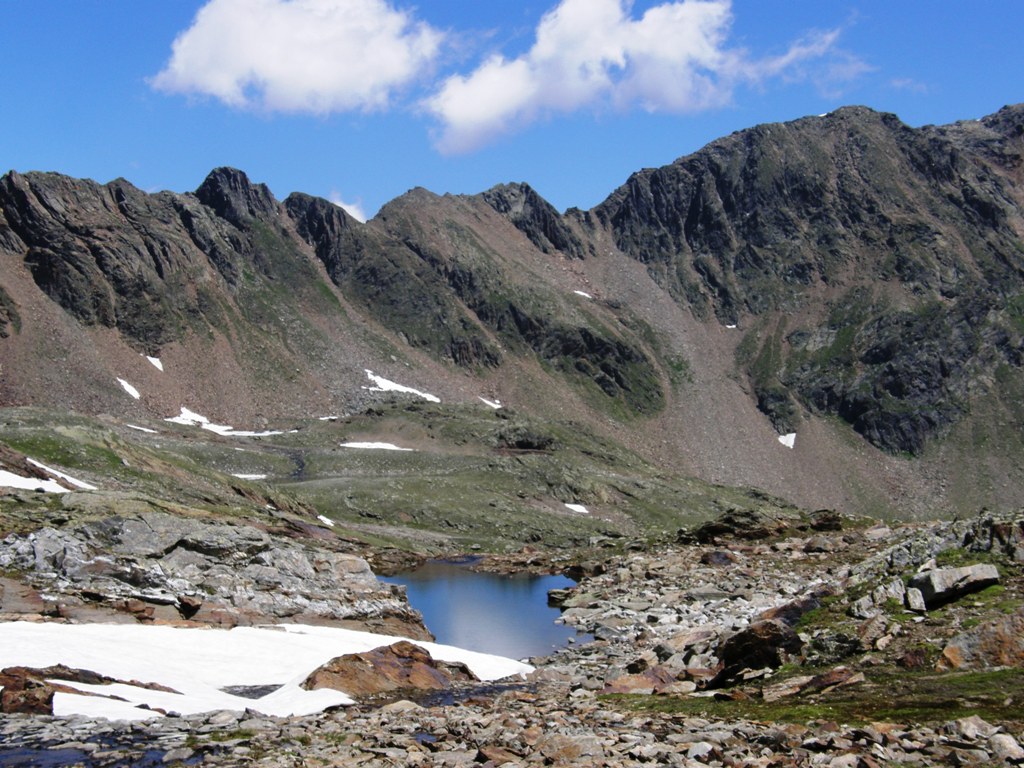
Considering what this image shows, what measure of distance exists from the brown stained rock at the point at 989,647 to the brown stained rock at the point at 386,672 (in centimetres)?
1690

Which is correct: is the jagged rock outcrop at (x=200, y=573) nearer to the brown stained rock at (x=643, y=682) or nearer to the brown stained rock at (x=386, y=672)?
the brown stained rock at (x=386, y=672)

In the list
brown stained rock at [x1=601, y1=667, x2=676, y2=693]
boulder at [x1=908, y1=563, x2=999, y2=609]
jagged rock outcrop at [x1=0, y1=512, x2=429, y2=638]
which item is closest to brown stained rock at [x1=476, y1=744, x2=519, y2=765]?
brown stained rock at [x1=601, y1=667, x2=676, y2=693]

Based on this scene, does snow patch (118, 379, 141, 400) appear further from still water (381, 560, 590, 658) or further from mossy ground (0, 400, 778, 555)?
still water (381, 560, 590, 658)

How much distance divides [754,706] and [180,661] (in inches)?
692

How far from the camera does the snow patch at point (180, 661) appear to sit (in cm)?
2389

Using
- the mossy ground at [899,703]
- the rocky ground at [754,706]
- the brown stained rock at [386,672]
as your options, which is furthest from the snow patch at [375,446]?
the mossy ground at [899,703]

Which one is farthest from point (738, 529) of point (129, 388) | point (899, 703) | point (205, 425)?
point (129, 388)

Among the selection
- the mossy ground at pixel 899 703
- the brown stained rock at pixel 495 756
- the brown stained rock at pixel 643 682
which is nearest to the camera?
the brown stained rock at pixel 495 756

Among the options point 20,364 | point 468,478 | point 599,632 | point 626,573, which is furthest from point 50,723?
point 20,364

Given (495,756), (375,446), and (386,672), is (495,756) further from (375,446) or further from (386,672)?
(375,446)

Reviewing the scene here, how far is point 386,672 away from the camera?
102 feet

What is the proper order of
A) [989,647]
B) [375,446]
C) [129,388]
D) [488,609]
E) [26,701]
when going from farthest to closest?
[129,388] < [375,446] < [488,609] < [989,647] < [26,701]

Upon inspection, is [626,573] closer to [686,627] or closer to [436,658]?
[686,627]

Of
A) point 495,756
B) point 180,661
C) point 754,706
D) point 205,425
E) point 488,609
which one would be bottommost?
point 495,756
